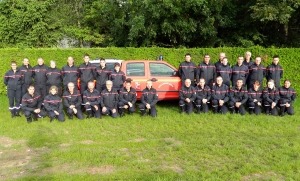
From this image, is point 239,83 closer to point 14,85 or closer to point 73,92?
point 73,92

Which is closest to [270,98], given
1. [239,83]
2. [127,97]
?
[239,83]

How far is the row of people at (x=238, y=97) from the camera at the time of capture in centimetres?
845

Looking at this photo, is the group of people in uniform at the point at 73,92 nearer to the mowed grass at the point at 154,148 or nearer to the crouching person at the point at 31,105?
the crouching person at the point at 31,105

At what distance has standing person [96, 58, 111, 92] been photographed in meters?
8.81

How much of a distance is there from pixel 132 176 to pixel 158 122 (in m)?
3.34

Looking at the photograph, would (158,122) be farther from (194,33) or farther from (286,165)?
(194,33)

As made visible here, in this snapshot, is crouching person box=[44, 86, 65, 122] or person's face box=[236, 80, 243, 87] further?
person's face box=[236, 80, 243, 87]

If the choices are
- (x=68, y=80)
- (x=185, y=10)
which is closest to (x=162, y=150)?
(x=68, y=80)

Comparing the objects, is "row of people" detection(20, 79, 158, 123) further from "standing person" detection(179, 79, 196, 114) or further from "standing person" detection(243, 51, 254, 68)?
"standing person" detection(243, 51, 254, 68)

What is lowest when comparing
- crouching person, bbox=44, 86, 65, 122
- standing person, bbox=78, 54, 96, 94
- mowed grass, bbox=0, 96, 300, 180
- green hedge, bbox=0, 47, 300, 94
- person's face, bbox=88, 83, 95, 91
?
mowed grass, bbox=0, 96, 300, 180

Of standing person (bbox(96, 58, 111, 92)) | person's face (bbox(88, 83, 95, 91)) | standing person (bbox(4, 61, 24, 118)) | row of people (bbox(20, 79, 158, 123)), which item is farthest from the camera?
standing person (bbox(96, 58, 111, 92))

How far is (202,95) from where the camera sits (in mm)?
8672

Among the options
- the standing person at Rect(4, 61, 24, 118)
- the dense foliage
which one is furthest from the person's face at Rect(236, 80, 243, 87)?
the standing person at Rect(4, 61, 24, 118)

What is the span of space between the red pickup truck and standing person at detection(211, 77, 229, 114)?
121cm
